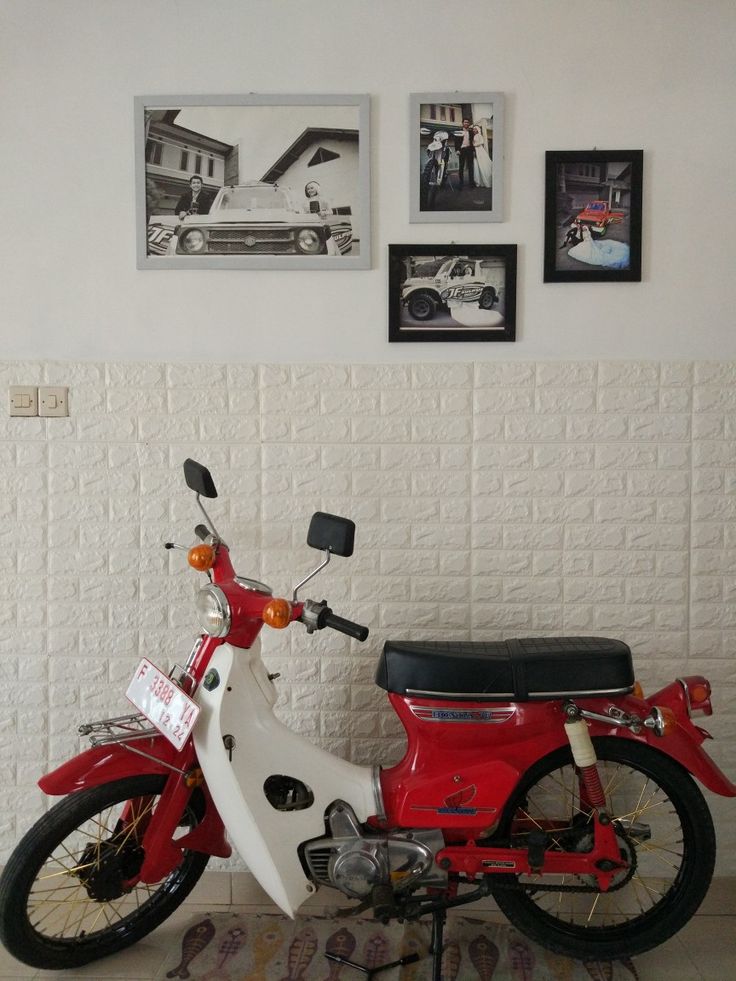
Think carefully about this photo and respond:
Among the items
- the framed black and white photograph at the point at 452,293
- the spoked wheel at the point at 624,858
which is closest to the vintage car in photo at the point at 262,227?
the framed black and white photograph at the point at 452,293

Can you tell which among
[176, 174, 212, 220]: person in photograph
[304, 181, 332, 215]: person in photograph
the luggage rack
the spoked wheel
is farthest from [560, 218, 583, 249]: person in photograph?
the luggage rack

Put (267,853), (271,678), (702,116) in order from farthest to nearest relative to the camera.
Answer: (702,116) < (271,678) < (267,853)

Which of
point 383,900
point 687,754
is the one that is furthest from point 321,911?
point 687,754

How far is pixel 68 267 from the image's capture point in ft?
7.92

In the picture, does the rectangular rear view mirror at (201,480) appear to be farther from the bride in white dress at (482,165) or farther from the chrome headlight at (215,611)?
the bride in white dress at (482,165)

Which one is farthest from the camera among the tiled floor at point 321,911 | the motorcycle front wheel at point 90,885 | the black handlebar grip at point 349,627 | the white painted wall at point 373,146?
the white painted wall at point 373,146

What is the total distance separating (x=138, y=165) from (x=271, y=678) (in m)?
1.55

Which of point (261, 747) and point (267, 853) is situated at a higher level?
point (261, 747)

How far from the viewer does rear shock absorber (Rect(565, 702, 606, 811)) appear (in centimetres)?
191

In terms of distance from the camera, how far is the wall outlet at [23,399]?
241 centimetres

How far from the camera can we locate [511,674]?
6.52 ft

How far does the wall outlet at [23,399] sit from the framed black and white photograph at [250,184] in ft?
1.65

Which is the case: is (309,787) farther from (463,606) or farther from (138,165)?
(138,165)

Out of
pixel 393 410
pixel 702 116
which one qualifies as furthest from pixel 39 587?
pixel 702 116
